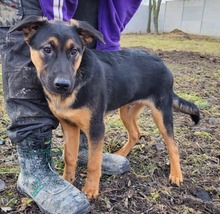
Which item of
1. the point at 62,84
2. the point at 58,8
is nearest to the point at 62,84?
the point at 62,84

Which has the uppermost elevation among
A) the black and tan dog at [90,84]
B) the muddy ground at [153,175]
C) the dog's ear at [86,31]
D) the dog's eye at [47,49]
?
the dog's ear at [86,31]

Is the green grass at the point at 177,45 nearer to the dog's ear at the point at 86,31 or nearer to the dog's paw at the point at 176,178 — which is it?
the dog's paw at the point at 176,178

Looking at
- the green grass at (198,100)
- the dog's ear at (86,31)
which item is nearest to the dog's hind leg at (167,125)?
the dog's ear at (86,31)

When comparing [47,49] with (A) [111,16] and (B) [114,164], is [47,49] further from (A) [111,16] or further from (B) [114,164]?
(B) [114,164]

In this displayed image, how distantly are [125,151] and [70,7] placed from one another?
5.46 ft

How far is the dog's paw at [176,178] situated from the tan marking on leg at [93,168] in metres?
0.76

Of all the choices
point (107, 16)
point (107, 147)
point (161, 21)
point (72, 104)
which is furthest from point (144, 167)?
point (161, 21)

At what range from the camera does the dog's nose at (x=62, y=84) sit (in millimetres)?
2445

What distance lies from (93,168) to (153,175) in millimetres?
744

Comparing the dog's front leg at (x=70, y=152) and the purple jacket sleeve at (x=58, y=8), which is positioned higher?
the purple jacket sleeve at (x=58, y=8)

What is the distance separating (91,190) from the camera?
2.91 m

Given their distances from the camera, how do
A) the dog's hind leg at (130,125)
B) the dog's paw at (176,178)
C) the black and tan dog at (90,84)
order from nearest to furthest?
the black and tan dog at (90,84) < the dog's paw at (176,178) < the dog's hind leg at (130,125)

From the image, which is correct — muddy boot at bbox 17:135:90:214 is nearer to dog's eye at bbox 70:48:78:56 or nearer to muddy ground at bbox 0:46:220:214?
muddy ground at bbox 0:46:220:214

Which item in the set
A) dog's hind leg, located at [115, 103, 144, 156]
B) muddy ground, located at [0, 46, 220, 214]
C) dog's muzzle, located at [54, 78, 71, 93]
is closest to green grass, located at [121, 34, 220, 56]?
muddy ground, located at [0, 46, 220, 214]
